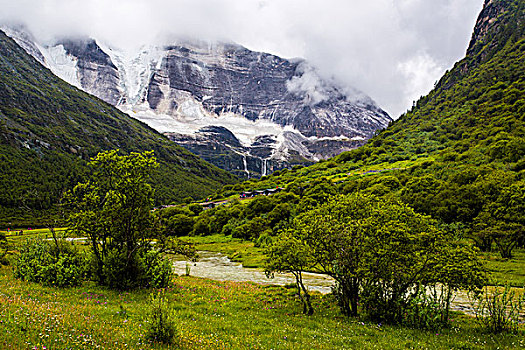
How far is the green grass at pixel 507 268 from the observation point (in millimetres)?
25936

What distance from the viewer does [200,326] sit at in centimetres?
1338

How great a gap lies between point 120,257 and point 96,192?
4.65 meters

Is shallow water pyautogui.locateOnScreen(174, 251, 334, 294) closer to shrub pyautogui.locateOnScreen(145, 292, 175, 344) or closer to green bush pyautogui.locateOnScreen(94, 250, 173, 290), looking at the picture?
green bush pyautogui.locateOnScreen(94, 250, 173, 290)

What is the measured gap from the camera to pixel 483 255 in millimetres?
36656

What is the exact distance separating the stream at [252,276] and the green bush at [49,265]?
26.9ft

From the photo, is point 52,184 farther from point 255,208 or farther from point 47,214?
point 47,214

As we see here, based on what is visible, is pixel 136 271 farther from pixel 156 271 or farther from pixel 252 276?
pixel 252 276

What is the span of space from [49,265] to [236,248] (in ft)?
155

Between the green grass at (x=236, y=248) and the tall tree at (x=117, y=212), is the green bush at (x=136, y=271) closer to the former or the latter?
the tall tree at (x=117, y=212)

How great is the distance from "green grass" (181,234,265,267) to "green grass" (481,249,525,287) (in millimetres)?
24549

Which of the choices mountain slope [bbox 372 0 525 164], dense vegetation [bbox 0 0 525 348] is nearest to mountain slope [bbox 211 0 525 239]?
mountain slope [bbox 372 0 525 164]

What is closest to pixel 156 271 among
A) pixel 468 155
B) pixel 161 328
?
pixel 161 328

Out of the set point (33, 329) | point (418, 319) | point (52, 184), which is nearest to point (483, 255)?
point (418, 319)

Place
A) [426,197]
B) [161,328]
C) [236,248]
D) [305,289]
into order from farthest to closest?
[236,248] → [426,197] → [305,289] → [161,328]
